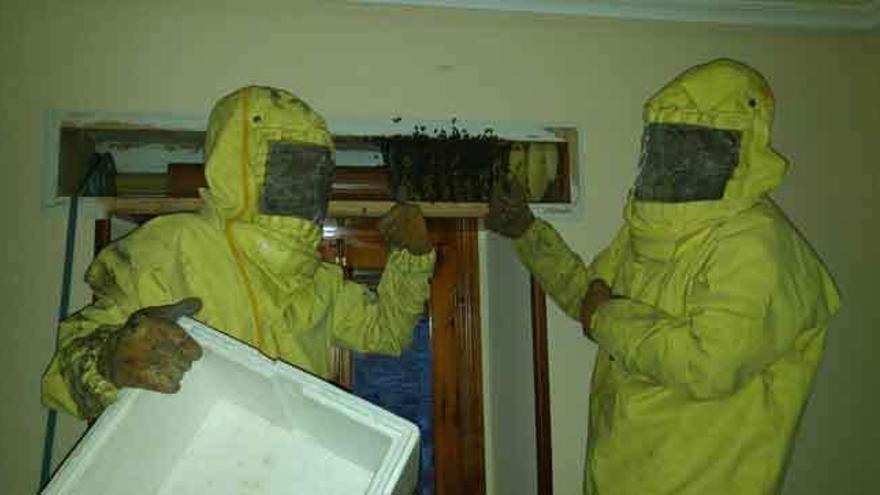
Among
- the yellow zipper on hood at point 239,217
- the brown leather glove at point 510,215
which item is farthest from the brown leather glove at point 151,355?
the brown leather glove at point 510,215

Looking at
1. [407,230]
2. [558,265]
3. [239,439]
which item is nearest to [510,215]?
[558,265]

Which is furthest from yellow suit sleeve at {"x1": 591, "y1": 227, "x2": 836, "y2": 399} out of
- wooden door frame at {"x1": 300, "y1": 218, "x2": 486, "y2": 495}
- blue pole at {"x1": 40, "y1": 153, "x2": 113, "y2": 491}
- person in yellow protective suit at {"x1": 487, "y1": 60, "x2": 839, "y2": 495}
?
blue pole at {"x1": 40, "y1": 153, "x2": 113, "y2": 491}

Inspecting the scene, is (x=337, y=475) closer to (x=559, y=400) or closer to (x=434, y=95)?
(x=559, y=400)

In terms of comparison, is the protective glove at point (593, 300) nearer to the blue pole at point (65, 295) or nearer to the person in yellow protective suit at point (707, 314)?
the person in yellow protective suit at point (707, 314)

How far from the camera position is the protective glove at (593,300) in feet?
4.44

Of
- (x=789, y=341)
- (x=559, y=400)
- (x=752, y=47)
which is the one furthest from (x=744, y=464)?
(x=752, y=47)

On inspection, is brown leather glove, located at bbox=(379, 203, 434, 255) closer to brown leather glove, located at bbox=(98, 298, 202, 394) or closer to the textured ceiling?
brown leather glove, located at bbox=(98, 298, 202, 394)

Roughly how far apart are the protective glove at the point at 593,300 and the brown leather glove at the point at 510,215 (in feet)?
1.03

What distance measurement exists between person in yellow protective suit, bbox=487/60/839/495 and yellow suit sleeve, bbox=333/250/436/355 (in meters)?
0.38

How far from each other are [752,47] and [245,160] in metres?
1.58

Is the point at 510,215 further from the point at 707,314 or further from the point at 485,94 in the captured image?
the point at 707,314

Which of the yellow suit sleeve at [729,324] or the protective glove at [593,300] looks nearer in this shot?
the yellow suit sleeve at [729,324]

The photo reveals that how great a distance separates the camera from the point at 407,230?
1440mm

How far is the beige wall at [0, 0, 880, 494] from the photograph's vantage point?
1597mm
